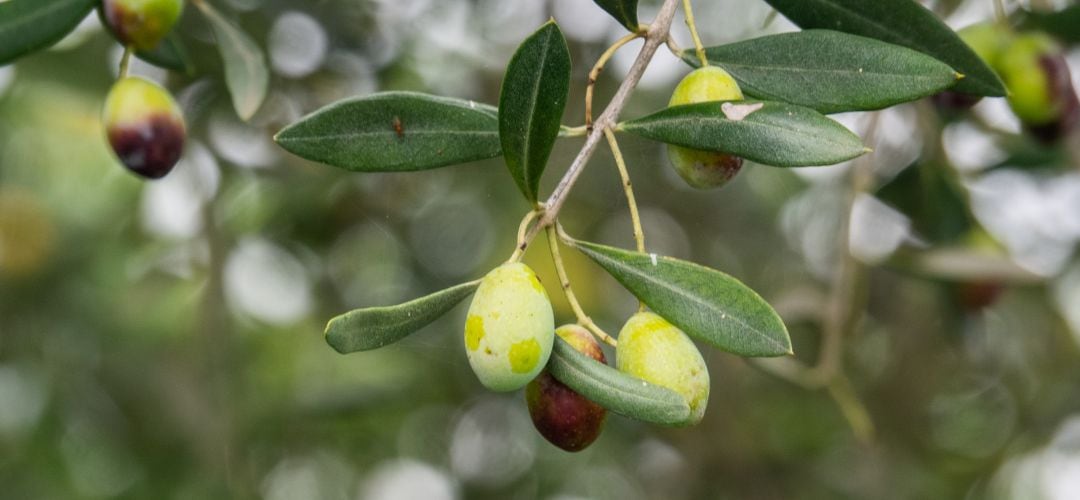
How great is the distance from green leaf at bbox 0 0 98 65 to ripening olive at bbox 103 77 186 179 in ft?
0.25

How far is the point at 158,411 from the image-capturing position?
2.86 metres

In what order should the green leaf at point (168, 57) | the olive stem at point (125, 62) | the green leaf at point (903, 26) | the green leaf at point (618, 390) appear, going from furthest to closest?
the green leaf at point (168, 57), the olive stem at point (125, 62), the green leaf at point (903, 26), the green leaf at point (618, 390)

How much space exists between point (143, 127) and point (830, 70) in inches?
24.2

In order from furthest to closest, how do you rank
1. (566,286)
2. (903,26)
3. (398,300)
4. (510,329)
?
(398,300)
(903,26)
(566,286)
(510,329)

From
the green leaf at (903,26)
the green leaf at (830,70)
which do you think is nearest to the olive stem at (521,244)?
the green leaf at (830,70)

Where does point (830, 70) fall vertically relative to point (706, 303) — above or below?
above

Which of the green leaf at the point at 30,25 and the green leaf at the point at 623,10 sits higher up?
the green leaf at the point at 623,10

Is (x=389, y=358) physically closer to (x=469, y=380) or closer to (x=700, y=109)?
(x=469, y=380)

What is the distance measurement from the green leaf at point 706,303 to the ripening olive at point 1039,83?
703mm

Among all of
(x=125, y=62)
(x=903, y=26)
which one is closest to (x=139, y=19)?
(x=125, y=62)

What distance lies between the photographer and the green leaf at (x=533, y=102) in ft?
2.56

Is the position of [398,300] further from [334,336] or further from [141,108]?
[334,336]

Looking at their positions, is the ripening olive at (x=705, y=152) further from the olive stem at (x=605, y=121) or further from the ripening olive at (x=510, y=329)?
the ripening olive at (x=510, y=329)

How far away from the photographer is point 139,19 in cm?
101
